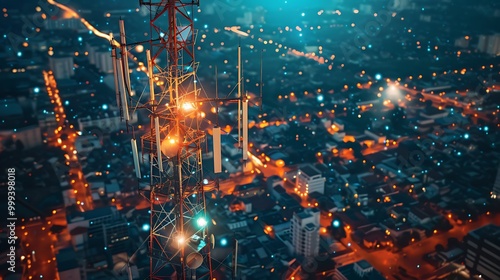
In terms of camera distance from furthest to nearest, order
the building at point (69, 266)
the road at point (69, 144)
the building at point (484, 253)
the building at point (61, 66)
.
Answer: the building at point (61, 66) → the road at point (69, 144) → the building at point (484, 253) → the building at point (69, 266)

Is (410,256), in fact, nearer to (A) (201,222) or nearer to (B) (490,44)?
(A) (201,222)

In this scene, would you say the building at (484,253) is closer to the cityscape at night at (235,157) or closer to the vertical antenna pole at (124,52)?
the cityscape at night at (235,157)

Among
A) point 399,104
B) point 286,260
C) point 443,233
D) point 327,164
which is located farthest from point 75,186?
point 399,104

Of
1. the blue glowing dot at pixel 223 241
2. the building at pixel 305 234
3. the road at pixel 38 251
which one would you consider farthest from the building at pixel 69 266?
the building at pixel 305 234

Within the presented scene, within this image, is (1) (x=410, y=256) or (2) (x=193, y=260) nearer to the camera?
(2) (x=193, y=260)

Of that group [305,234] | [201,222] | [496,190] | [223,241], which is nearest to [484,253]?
[305,234]

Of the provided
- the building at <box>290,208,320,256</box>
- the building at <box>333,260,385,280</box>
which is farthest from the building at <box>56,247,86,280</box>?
the building at <box>333,260,385,280</box>

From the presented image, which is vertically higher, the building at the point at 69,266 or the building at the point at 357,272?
the building at the point at 69,266
